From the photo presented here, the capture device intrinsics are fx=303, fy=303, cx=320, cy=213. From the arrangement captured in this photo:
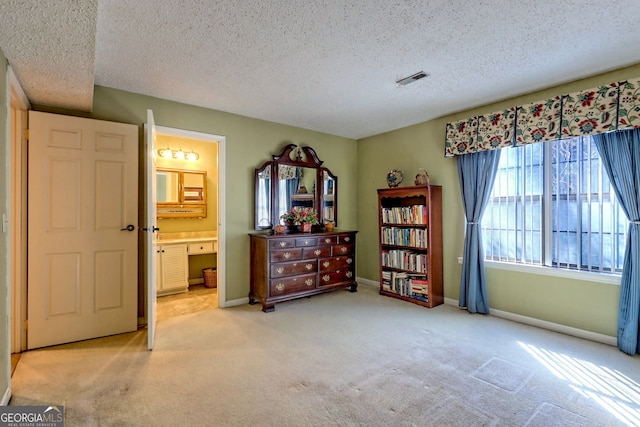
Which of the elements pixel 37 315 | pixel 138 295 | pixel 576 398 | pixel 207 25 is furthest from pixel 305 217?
pixel 576 398

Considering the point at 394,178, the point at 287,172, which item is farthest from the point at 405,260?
the point at 287,172

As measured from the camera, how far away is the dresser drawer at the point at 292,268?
12.1ft

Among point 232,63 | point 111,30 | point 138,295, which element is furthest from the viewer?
point 138,295

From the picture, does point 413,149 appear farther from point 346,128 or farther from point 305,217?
point 305,217

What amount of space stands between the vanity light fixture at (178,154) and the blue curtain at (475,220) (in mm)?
4053

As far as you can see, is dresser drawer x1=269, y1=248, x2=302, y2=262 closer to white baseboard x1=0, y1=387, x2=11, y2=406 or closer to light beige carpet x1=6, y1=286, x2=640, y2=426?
light beige carpet x1=6, y1=286, x2=640, y2=426

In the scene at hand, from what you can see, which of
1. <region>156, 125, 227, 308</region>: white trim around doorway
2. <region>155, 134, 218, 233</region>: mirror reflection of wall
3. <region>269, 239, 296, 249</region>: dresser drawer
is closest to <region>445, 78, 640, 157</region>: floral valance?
<region>269, 239, 296, 249</region>: dresser drawer

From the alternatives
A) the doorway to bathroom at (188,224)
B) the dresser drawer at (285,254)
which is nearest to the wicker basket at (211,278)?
the doorway to bathroom at (188,224)

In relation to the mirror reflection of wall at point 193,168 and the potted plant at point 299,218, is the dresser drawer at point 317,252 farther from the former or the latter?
the mirror reflection of wall at point 193,168

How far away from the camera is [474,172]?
3611 mm

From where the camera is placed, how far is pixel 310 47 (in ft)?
7.59

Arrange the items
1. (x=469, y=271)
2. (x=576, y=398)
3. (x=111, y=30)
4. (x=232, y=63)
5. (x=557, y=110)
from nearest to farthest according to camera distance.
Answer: (x=576, y=398) → (x=111, y=30) → (x=232, y=63) → (x=557, y=110) → (x=469, y=271)

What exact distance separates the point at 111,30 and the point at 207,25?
68 cm

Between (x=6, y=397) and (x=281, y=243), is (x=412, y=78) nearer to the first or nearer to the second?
(x=281, y=243)
